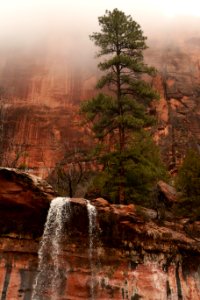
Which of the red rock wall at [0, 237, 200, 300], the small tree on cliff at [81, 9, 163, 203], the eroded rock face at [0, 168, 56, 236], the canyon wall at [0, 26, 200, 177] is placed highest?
the canyon wall at [0, 26, 200, 177]

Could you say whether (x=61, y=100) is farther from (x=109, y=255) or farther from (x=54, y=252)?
(x=109, y=255)

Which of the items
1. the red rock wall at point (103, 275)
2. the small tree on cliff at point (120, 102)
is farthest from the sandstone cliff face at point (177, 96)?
the red rock wall at point (103, 275)

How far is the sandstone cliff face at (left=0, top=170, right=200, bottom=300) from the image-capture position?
19172 mm

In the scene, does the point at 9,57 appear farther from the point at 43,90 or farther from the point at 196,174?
the point at 196,174

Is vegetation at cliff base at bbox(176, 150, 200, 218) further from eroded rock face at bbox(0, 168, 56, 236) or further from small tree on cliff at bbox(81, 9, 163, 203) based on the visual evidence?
eroded rock face at bbox(0, 168, 56, 236)

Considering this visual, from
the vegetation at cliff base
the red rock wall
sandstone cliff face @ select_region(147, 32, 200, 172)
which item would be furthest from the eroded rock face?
sandstone cliff face @ select_region(147, 32, 200, 172)

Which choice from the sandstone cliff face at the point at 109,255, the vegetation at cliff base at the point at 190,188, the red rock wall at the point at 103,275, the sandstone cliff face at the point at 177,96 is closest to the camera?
the red rock wall at the point at 103,275

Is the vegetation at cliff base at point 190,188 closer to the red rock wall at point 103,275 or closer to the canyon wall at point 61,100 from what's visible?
the red rock wall at point 103,275

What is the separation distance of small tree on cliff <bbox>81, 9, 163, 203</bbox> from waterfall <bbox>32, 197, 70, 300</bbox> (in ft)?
12.6

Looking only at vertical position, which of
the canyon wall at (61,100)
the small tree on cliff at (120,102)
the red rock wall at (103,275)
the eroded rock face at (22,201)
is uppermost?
the canyon wall at (61,100)

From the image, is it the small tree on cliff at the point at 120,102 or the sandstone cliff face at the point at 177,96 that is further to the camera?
the sandstone cliff face at the point at 177,96

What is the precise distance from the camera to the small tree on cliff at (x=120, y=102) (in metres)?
23.5

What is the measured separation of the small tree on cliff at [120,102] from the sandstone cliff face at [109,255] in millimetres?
2885

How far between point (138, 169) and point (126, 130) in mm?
3138
